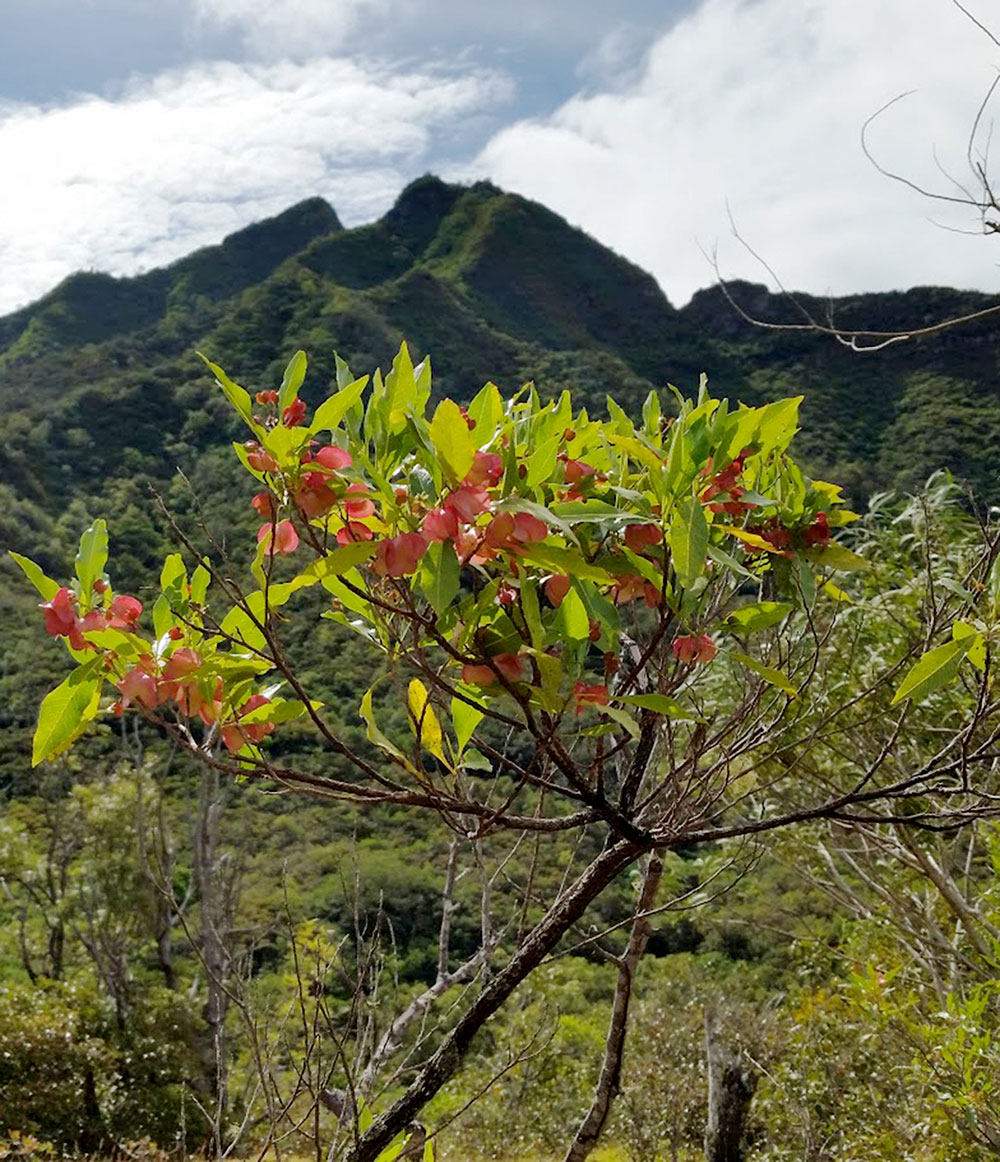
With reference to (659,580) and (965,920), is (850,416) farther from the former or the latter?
(659,580)

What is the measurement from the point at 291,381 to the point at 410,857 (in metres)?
17.5

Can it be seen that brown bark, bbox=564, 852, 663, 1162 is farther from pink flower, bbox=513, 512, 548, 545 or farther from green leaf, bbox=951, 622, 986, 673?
pink flower, bbox=513, 512, 548, 545

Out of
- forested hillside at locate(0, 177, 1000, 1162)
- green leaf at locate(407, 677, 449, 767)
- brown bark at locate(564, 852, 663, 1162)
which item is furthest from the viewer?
forested hillside at locate(0, 177, 1000, 1162)

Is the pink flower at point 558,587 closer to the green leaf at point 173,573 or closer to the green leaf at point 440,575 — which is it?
the green leaf at point 440,575

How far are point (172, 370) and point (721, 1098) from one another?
34557mm

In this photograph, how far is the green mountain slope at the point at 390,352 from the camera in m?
21.2

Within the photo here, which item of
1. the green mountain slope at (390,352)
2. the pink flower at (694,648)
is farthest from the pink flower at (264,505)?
the green mountain slope at (390,352)

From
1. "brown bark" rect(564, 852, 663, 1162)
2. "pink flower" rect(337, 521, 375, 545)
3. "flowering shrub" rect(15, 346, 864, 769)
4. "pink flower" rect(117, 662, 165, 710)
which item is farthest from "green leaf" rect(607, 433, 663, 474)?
→ "brown bark" rect(564, 852, 663, 1162)

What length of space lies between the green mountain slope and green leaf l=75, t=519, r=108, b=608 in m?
10.8

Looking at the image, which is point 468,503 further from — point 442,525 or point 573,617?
point 573,617

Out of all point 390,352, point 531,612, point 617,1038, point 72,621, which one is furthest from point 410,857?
point 390,352

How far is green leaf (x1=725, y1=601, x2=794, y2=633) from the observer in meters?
0.77

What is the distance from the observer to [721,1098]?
4336mm

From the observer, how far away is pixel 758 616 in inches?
31.0
